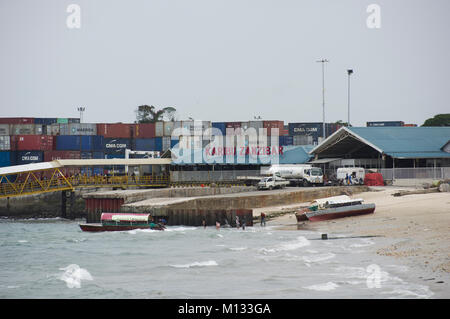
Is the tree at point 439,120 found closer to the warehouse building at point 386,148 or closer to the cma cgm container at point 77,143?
the warehouse building at point 386,148

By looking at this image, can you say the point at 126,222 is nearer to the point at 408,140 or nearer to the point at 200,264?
the point at 200,264

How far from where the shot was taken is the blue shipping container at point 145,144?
117812 millimetres

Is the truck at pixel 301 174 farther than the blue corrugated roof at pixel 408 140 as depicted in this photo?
Yes

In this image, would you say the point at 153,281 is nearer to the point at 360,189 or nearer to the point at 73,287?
the point at 73,287

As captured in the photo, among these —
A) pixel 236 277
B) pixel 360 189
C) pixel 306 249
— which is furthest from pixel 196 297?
pixel 360 189

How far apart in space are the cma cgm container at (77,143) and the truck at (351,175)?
52.7 metres

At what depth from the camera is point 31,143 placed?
107 m

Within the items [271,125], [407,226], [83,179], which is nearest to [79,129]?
[271,125]

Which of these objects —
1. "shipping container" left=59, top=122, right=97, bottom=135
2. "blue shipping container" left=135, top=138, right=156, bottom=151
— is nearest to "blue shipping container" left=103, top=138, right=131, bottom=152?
"blue shipping container" left=135, top=138, right=156, bottom=151

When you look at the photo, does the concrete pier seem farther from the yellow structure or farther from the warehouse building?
the warehouse building

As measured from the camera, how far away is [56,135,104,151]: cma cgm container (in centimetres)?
10919

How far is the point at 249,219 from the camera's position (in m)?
52.7

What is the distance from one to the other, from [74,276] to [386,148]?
4673cm

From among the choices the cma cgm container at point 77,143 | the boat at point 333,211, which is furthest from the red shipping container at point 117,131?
the boat at point 333,211
